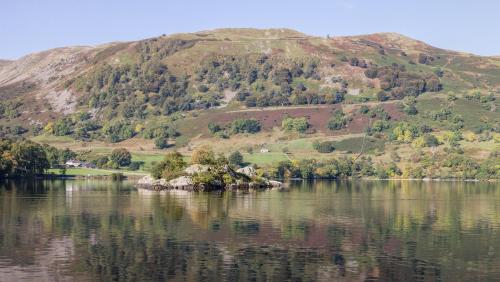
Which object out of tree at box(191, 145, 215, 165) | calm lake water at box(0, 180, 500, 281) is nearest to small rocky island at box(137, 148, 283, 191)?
tree at box(191, 145, 215, 165)

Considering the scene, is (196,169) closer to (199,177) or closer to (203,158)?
(199,177)

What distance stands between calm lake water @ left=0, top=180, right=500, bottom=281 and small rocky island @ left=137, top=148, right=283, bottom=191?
146 ft

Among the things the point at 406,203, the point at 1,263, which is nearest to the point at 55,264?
the point at 1,263

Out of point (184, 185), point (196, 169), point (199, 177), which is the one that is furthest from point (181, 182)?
point (199, 177)

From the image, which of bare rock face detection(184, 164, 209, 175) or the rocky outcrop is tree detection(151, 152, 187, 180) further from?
bare rock face detection(184, 164, 209, 175)

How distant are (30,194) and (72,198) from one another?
12.3 m

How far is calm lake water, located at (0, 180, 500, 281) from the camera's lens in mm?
56656

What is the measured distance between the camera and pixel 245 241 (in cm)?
7275

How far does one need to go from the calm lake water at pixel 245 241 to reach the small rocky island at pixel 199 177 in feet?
146

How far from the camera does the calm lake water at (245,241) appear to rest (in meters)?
56.7

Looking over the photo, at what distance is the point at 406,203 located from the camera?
5010 inches

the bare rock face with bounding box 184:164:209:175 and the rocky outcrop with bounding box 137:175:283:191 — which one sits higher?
the bare rock face with bounding box 184:164:209:175

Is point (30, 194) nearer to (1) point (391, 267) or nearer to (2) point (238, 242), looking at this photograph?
(2) point (238, 242)

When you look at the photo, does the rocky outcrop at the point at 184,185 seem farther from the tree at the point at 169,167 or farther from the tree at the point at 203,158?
the tree at the point at 203,158
